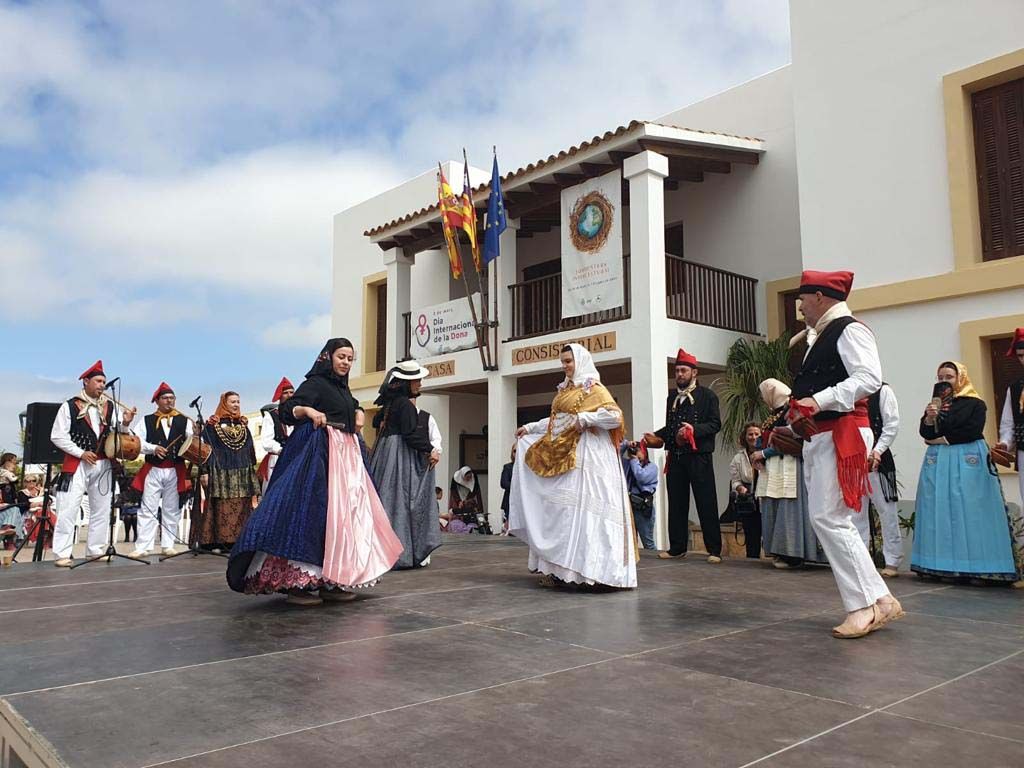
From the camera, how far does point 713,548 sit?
7.17 meters

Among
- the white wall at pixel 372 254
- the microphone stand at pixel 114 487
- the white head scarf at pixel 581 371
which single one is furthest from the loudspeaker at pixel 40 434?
the white wall at pixel 372 254

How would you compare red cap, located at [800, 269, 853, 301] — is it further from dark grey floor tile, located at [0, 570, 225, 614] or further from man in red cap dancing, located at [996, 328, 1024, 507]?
dark grey floor tile, located at [0, 570, 225, 614]

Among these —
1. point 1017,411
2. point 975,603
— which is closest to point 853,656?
point 975,603

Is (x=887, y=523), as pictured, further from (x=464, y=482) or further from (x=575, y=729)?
(x=464, y=482)

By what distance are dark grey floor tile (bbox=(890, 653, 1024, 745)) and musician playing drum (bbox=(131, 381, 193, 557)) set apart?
7.25 meters

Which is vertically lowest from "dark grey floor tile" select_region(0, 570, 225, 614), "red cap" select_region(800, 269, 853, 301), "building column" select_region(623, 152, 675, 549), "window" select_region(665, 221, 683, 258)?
"dark grey floor tile" select_region(0, 570, 225, 614)

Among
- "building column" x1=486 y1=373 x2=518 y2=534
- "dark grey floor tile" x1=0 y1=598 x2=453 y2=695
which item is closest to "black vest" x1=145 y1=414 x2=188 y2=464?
→ "dark grey floor tile" x1=0 y1=598 x2=453 y2=695

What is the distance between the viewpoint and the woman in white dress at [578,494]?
17.2 ft

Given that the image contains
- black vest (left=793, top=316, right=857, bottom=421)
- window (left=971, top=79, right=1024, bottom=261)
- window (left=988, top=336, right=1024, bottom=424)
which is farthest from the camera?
window (left=971, top=79, right=1024, bottom=261)

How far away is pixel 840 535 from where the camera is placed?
3.74 metres

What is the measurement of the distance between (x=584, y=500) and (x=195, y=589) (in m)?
2.76

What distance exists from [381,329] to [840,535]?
48.9 ft

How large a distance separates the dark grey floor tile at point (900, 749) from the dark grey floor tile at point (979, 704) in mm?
74

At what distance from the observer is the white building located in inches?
346
